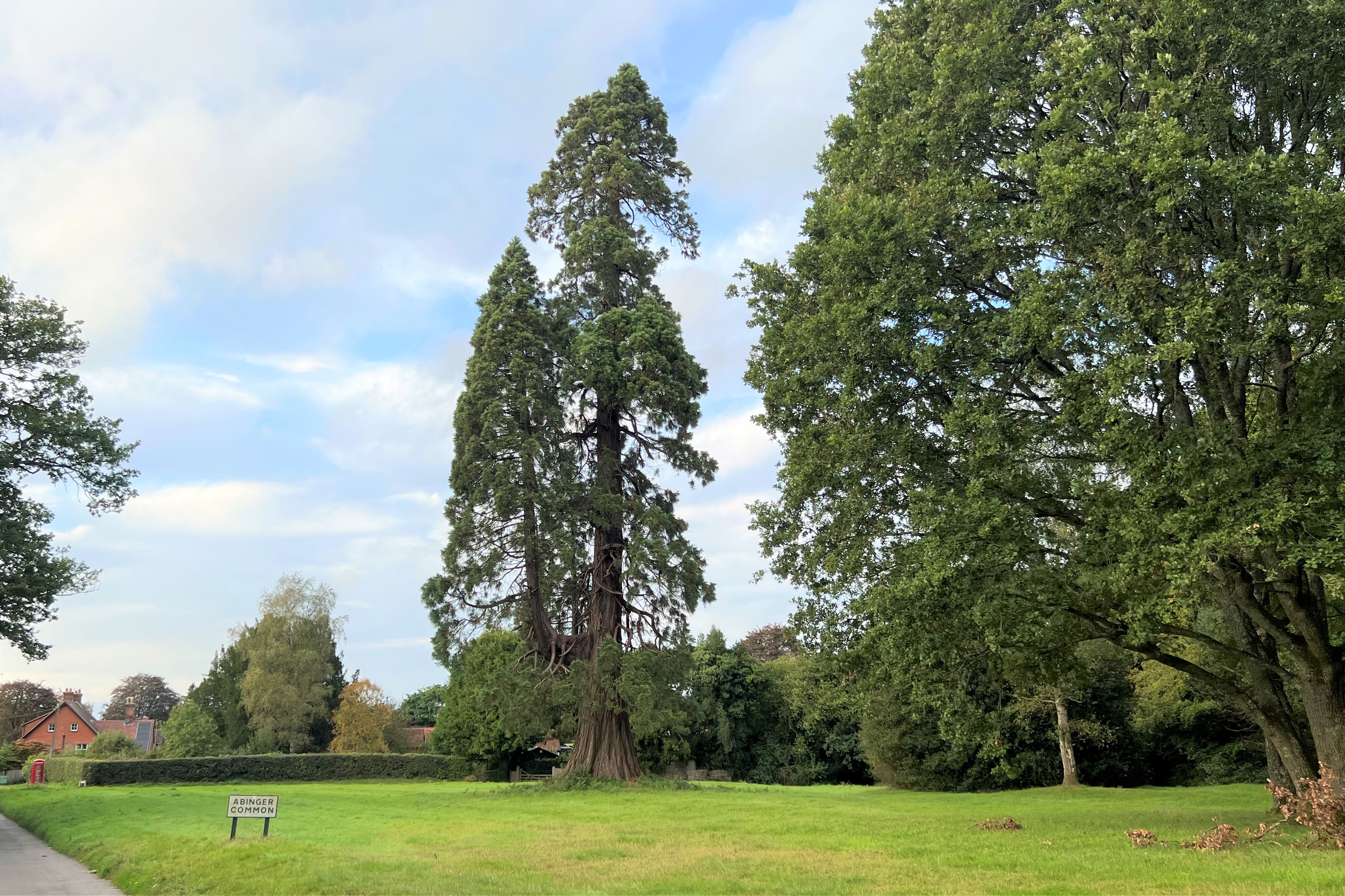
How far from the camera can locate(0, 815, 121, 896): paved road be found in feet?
36.8

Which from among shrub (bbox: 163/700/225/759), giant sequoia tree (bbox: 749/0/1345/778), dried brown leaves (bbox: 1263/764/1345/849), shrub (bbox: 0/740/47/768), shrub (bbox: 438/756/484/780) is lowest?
shrub (bbox: 438/756/484/780)

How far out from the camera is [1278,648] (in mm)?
16703

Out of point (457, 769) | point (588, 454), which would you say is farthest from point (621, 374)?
point (457, 769)

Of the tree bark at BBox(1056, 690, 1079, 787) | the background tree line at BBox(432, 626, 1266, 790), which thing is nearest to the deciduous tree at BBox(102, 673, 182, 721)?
the background tree line at BBox(432, 626, 1266, 790)

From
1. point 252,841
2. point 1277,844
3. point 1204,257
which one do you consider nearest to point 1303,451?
point 1204,257

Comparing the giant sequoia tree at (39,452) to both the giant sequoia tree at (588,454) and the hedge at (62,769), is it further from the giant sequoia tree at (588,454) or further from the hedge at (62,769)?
the hedge at (62,769)

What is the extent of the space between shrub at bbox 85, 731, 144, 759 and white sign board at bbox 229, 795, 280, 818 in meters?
50.7

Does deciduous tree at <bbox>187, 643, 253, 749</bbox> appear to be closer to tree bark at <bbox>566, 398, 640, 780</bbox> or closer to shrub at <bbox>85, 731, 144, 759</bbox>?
shrub at <bbox>85, 731, 144, 759</bbox>

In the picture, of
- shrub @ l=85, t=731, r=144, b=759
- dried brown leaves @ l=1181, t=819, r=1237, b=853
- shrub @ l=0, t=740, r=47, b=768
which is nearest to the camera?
dried brown leaves @ l=1181, t=819, r=1237, b=853

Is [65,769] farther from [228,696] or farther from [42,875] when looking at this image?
[42,875]

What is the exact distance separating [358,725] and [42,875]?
5006cm

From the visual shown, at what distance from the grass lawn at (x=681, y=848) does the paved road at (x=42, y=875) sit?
0.98ft

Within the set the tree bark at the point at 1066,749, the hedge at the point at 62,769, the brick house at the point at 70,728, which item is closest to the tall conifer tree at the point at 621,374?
the tree bark at the point at 1066,749

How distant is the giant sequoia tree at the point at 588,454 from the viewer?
3102cm
